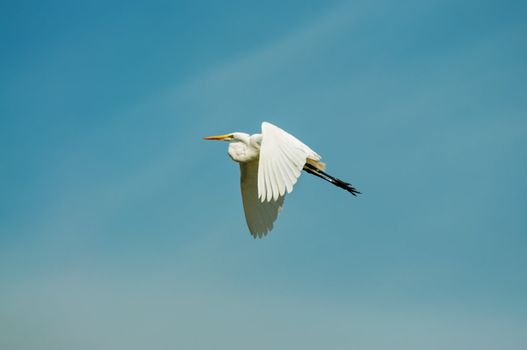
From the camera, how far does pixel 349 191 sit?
918 cm

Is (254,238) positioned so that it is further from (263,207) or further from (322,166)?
(322,166)

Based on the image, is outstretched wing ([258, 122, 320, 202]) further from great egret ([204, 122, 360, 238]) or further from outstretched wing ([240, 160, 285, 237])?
outstretched wing ([240, 160, 285, 237])

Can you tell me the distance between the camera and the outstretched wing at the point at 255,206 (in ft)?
28.2

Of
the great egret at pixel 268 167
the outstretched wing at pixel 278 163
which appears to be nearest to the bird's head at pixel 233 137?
the great egret at pixel 268 167

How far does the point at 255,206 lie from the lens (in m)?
8.73

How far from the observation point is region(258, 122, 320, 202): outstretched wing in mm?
6441

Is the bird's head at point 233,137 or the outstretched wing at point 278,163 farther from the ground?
the bird's head at point 233,137

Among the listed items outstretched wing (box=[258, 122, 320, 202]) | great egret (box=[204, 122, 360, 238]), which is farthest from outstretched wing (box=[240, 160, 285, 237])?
outstretched wing (box=[258, 122, 320, 202])

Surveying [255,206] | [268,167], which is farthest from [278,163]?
[255,206]

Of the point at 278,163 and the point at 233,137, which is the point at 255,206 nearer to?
the point at 233,137

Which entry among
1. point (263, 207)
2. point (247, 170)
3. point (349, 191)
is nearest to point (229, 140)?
point (247, 170)

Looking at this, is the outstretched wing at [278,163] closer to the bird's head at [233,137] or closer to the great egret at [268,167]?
the great egret at [268,167]

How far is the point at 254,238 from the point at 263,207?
0.41 m

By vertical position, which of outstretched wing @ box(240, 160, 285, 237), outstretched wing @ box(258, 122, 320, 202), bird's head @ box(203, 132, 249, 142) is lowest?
outstretched wing @ box(258, 122, 320, 202)
